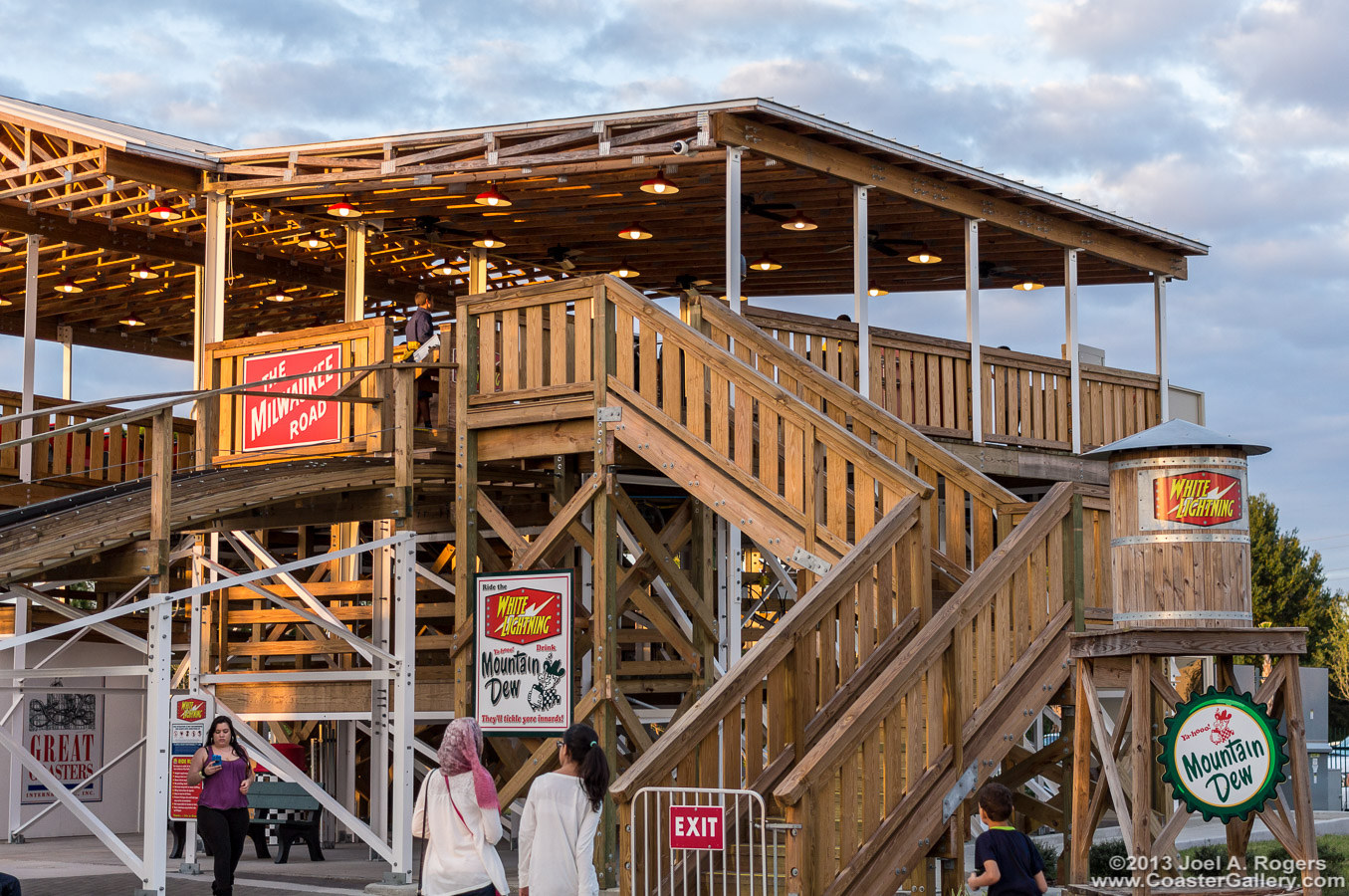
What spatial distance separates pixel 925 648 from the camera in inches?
407

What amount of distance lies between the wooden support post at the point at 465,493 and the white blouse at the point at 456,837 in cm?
581

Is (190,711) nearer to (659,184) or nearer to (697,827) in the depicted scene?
(659,184)

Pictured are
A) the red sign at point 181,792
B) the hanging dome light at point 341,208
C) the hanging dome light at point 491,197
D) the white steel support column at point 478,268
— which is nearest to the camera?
the red sign at point 181,792

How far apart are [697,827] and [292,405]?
25.4 ft

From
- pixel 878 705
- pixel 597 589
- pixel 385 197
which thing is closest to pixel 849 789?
pixel 878 705

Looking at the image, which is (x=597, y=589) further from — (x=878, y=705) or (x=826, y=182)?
(x=826, y=182)

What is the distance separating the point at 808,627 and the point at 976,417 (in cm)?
755

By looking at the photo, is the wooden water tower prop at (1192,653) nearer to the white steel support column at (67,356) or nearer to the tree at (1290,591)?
the white steel support column at (67,356)

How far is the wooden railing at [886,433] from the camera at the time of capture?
12.1 meters

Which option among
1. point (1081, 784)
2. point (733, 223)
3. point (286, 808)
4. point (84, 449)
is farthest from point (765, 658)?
point (84, 449)

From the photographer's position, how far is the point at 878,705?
32.5 feet

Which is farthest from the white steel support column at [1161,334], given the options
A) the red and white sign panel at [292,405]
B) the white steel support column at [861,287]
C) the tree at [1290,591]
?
the tree at [1290,591]

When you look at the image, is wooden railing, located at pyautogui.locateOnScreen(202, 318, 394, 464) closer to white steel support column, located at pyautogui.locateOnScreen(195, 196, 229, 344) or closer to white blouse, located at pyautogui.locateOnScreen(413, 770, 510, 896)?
white steel support column, located at pyautogui.locateOnScreen(195, 196, 229, 344)

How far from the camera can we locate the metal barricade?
357 inches
